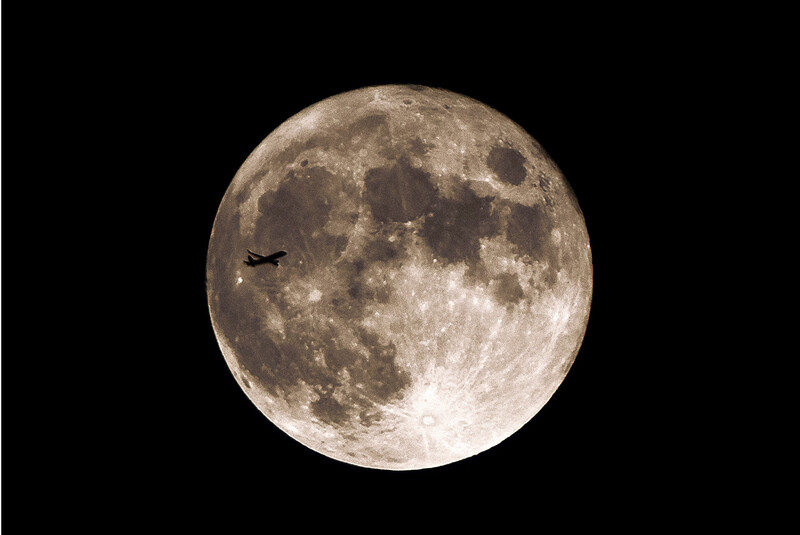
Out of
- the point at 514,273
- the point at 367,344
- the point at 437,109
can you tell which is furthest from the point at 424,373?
the point at 437,109

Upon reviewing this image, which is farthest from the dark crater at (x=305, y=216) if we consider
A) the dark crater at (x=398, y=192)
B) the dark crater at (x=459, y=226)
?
the dark crater at (x=459, y=226)

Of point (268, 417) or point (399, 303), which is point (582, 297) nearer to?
point (399, 303)

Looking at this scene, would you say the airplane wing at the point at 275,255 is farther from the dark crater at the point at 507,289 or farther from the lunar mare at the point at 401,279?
the dark crater at the point at 507,289

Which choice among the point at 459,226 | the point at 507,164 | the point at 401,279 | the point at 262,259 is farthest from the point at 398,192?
the point at 262,259

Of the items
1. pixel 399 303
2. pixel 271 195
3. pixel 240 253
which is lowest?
pixel 399 303

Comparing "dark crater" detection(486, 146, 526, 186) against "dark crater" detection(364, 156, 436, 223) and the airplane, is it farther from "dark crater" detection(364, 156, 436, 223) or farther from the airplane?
the airplane

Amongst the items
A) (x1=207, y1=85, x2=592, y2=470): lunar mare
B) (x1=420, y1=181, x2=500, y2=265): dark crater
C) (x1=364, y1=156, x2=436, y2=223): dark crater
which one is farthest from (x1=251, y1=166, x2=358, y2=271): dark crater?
(x1=420, y1=181, x2=500, y2=265): dark crater
